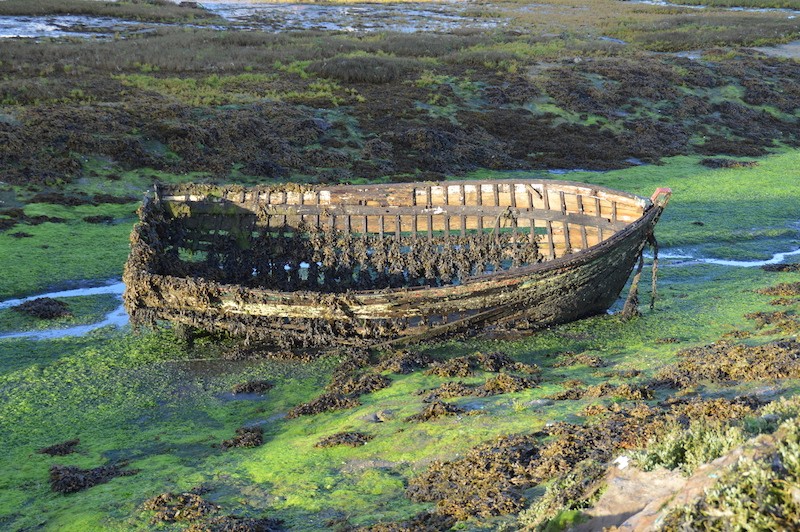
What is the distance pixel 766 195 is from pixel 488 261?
14.8 m

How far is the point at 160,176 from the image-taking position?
25609 mm

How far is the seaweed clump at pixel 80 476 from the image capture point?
9.87 meters

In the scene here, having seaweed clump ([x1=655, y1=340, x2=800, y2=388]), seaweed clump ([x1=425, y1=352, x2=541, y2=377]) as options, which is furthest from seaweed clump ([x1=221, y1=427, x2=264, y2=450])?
seaweed clump ([x1=655, y1=340, x2=800, y2=388])

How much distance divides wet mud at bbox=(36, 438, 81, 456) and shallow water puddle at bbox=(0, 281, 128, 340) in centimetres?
472

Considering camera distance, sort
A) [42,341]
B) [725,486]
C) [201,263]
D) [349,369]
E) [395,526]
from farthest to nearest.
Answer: [201,263], [42,341], [349,369], [395,526], [725,486]

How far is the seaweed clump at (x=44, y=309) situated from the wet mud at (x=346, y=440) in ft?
28.2

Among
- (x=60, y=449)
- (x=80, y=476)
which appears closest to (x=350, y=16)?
(x=60, y=449)

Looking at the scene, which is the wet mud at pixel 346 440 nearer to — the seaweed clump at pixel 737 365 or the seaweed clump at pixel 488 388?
the seaweed clump at pixel 488 388

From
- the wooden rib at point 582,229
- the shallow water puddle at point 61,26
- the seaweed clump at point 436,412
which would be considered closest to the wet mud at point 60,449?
the seaweed clump at point 436,412

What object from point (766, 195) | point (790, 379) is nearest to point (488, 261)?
point (790, 379)

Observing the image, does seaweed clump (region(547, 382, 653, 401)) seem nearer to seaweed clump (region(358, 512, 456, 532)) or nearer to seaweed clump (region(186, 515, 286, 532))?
seaweed clump (region(358, 512, 456, 532))

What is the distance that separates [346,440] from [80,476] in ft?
10.6

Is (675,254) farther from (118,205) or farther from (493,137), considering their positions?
(118,205)

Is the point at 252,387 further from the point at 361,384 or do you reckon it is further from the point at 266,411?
the point at 361,384
